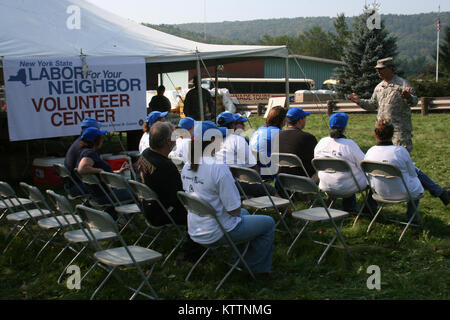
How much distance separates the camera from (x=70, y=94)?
762cm

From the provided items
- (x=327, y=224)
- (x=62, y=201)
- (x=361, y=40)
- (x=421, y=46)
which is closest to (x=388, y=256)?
(x=327, y=224)

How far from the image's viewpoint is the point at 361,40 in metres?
24.8

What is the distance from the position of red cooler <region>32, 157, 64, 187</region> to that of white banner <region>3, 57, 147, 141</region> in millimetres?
479

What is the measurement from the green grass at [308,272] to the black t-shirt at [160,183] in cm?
46

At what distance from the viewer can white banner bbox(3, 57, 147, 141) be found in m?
7.21

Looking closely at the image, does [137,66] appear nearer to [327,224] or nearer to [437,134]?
[327,224]

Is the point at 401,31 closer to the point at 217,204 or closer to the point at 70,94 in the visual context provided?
the point at 70,94

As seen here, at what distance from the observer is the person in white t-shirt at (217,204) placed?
351 centimetres

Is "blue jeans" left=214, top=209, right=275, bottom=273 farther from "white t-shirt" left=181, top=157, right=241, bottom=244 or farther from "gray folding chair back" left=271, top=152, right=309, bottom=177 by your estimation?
"gray folding chair back" left=271, top=152, right=309, bottom=177

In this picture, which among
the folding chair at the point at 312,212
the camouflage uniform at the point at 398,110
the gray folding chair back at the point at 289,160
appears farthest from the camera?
the camouflage uniform at the point at 398,110

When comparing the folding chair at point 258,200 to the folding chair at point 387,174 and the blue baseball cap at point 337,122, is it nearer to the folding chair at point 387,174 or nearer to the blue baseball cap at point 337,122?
the folding chair at point 387,174

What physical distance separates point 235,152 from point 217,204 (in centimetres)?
183

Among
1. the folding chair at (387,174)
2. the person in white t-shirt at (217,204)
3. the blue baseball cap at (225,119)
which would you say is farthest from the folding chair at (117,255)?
the blue baseball cap at (225,119)

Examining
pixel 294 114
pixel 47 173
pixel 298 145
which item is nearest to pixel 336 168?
pixel 298 145
